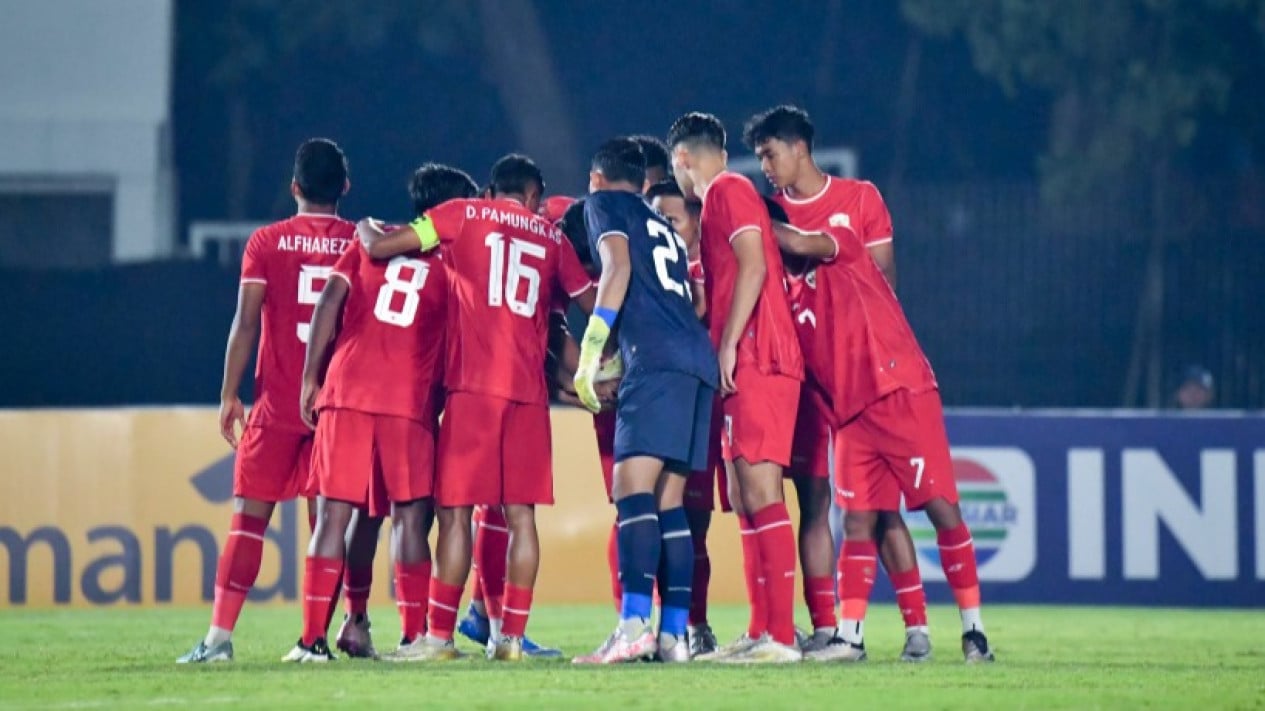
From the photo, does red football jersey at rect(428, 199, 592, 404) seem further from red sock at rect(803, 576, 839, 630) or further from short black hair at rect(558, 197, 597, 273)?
red sock at rect(803, 576, 839, 630)

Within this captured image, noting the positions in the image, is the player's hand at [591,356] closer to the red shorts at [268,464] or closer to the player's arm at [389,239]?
the player's arm at [389,239]

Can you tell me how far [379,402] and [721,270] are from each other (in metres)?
1.59

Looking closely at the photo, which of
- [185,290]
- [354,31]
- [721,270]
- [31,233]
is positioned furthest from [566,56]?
[721,270]

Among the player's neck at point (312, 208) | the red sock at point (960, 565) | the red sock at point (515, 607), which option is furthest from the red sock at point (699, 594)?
the player's neck at point (312, 208)

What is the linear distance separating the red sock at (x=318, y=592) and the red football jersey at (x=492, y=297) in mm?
942

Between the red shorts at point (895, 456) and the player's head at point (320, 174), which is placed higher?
the player's head at point (320, 174)

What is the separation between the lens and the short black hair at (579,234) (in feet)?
32.2

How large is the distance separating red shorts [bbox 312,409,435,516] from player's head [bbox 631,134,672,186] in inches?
70.1

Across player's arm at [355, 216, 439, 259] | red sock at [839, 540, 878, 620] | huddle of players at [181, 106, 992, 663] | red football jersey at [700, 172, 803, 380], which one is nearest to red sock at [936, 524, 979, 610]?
huddle of players at [181, 106, 992, 663]

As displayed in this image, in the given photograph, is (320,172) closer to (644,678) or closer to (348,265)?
(348,265)

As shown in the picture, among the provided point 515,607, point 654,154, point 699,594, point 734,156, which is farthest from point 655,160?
point 734,156

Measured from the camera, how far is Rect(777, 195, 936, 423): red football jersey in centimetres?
958

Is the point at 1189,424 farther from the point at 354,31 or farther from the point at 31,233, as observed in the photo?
the point at 354,31

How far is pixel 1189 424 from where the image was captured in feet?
49.3
